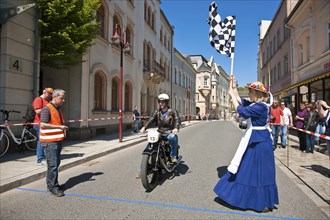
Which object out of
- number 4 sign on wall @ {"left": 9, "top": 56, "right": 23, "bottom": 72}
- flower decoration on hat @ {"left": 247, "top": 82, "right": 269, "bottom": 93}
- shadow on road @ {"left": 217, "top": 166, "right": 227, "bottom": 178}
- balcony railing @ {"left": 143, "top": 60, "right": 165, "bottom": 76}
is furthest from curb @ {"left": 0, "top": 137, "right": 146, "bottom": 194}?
balcony railing @ {"left": 143, "top": 60, "right": 165, "bottom": 76}

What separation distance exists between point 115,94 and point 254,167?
A: 14.4 m

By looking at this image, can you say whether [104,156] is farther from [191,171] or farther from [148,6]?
[148,6]

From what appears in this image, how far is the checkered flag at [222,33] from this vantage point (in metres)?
6.70

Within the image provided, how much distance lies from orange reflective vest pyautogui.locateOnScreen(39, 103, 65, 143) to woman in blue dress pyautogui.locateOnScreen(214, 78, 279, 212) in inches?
115

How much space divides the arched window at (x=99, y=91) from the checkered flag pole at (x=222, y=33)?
9.61m

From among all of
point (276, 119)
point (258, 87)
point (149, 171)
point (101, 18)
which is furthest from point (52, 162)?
point (101, 18)

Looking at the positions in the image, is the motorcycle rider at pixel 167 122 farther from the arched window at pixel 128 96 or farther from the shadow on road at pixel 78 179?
the arched window at pixel 128 96

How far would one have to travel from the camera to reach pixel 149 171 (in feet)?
17.3

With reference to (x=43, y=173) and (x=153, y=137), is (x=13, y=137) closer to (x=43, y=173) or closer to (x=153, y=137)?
(x=43, y=173)

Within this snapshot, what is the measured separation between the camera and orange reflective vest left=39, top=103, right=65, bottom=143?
481cm

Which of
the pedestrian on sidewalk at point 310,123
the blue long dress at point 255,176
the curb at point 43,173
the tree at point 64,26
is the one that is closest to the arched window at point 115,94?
the curb at point 43,173

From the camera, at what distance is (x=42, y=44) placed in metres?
9.88

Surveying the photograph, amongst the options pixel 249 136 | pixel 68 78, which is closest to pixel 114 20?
pixel 68 78

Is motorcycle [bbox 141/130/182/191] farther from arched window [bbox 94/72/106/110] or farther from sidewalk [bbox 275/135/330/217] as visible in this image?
arched window [bbox 94/72/106/110]
